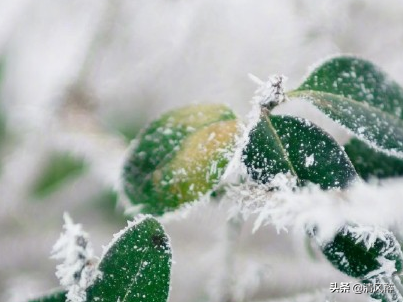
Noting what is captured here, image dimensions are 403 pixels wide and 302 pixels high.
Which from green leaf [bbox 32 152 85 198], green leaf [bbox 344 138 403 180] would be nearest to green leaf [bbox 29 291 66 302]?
green leaf [bbox 344 138 403 180]

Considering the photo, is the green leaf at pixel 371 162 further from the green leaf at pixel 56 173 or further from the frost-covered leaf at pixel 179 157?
the green leaf at pixel 56 173

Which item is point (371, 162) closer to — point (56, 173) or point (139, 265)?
point (139, 265)

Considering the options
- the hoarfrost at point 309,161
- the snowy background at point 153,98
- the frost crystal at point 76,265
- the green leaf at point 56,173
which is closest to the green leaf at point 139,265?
the frost crystal at point 76,265

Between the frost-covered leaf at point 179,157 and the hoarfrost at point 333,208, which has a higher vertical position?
the frost-covered leaf at point 179,157

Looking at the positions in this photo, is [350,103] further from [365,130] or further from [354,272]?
[354,272]

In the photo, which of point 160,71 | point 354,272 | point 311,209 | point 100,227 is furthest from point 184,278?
point 311,209
